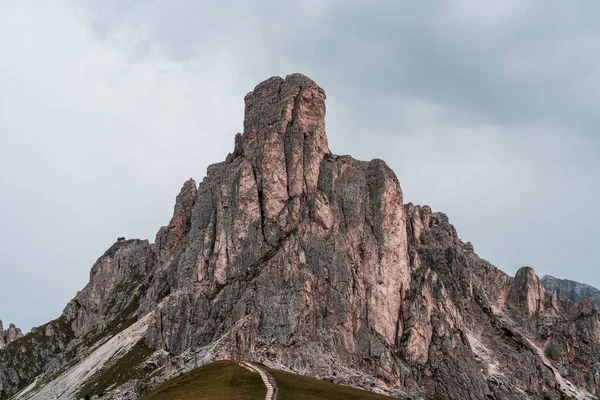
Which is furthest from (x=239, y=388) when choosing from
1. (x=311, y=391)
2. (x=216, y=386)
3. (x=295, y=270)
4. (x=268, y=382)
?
(x=295, y=270)

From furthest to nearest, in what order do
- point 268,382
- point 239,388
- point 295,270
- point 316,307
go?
point 295,270
point 316,307
point 268,382
point 239,388

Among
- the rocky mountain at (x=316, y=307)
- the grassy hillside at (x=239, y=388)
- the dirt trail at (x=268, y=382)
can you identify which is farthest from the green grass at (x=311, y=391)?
the rocky mountain at (x=316, y=307)

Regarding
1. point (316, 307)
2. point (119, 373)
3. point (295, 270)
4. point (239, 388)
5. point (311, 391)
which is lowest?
point (239, 388)

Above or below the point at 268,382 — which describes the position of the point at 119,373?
above

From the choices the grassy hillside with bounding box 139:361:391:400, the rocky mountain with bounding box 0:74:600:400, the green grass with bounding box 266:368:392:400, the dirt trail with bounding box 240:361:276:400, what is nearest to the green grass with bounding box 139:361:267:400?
the grassy hillside with bounding box 139:361:391:400

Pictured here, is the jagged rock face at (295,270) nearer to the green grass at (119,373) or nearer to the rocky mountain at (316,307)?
the rocky mountain at (316,307)

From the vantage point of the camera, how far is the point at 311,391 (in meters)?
81.2

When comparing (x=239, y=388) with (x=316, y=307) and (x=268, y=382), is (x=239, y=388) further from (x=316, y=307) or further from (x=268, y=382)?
(x=316, y=307)

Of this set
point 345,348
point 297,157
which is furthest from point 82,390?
point 297,157

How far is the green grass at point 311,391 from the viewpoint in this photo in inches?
3051

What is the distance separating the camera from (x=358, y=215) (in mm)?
191625

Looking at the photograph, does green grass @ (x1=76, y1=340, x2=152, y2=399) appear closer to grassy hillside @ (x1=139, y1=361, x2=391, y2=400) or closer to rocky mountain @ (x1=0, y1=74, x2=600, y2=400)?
rocky mountain @ (x1=0, y1=74, x2=600, y2=400)

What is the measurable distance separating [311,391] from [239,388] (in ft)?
32.1

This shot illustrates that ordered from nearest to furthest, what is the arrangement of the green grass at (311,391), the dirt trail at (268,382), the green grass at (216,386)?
1. the green grass at (216,386)
2. the dirt trail at (268,382)
3. the green grass at (311,391)
